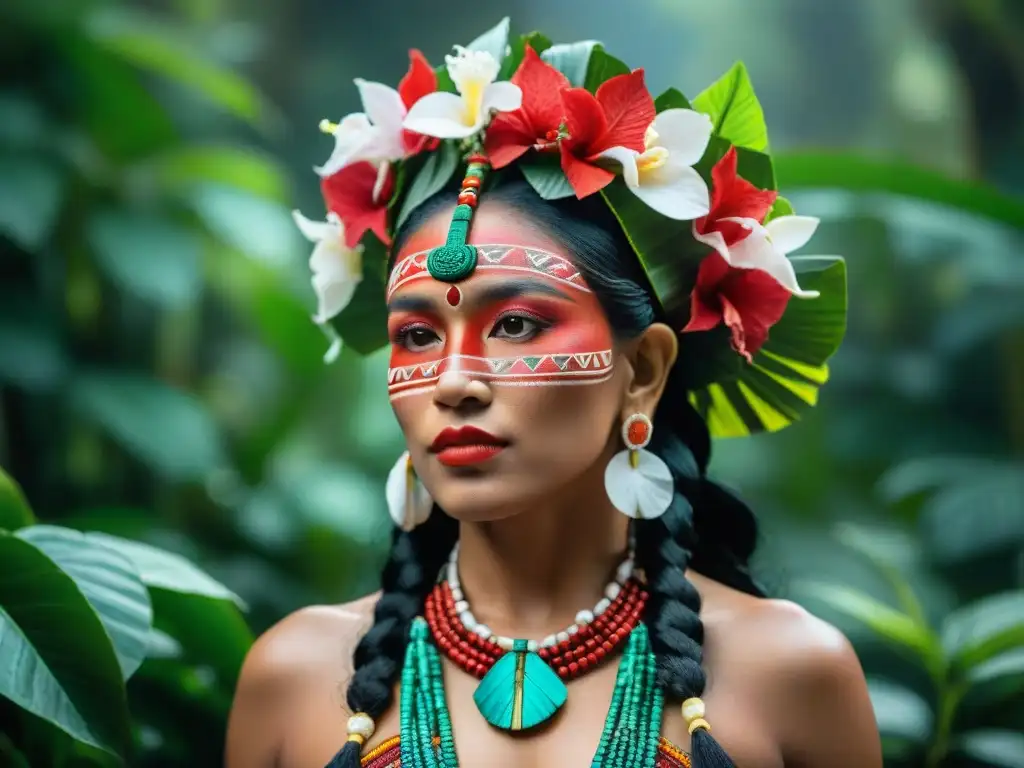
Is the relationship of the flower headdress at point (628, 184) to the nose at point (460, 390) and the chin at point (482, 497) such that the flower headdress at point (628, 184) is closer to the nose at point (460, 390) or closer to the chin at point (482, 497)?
the nose at point (460, 390)

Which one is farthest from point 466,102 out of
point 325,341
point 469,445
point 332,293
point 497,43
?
point 325,341

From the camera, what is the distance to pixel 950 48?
12.2ft

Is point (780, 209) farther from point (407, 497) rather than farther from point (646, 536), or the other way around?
point (407, 497)

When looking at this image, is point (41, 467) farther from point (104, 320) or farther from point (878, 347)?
point (878, 347)

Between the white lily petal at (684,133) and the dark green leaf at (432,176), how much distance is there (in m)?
0.27

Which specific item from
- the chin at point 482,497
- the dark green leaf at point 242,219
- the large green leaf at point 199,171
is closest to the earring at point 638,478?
the chin at point 482,497

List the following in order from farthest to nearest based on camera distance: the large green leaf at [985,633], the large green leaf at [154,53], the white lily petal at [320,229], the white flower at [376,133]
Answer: the large green leaf at [154,53] → the large green leaf at [985,633] → the white lily petal at [320,229] → the white flower at [376,133]

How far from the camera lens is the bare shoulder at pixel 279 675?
156cm

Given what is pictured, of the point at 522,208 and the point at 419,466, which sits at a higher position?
the point at 522,208

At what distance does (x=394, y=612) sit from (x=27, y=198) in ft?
5.24

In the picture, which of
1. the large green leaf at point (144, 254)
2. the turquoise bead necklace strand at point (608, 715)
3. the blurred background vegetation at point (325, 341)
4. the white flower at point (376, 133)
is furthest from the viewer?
the large green leaf at point (144, 254)

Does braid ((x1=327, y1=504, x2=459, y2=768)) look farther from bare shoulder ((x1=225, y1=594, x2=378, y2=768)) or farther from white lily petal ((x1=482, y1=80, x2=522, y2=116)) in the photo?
white lily petal ((x1=482, y1=80, x2=522, y2=116))

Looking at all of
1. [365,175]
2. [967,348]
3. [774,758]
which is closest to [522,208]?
[365,175]

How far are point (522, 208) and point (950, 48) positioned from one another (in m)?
2.75
